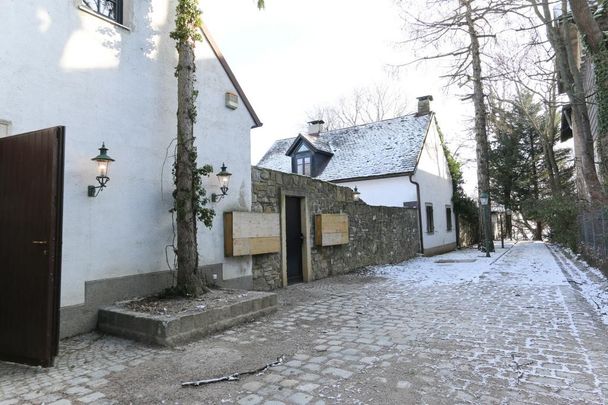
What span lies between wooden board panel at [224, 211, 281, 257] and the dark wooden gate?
3.38 metres

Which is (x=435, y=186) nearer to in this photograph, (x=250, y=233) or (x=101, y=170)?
(x=250, y=233)

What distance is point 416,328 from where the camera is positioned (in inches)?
195

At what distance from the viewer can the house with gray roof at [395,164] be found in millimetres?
16547

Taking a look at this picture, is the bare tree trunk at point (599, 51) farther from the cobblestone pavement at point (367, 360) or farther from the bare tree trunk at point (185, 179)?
the bare tree trunk at point (185, 179)

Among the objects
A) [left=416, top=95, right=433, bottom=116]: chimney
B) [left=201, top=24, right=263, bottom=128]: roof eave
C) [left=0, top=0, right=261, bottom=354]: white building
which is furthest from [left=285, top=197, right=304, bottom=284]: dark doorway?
[left=416, top=95, right=433, bottom=116]: chimney

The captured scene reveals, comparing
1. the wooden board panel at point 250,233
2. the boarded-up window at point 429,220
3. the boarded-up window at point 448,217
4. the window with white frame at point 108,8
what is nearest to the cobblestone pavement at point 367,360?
the wooden board panel at point 250,233

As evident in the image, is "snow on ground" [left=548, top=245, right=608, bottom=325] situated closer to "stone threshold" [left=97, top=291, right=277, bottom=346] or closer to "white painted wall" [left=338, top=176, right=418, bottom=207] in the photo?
"stone threshold" [left=97, top=291, right=277, bottom=346]

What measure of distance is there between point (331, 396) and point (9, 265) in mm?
3499

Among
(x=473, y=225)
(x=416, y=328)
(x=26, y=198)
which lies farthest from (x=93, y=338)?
(x=473, y=225)

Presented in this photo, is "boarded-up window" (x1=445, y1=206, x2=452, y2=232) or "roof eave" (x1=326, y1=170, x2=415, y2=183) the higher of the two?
"roof eave" (x1=326, y1=170, x2=415, y2=183)

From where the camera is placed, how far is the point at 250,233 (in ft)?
24.0

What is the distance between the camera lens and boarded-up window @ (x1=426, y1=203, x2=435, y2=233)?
1714 centimetres

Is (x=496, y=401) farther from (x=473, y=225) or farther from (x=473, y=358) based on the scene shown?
(x=473, y=225)

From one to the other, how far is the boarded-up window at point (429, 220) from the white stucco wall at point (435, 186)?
0.62ft
